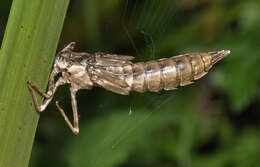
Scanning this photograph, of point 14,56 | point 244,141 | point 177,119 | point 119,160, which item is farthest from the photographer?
point 177,119

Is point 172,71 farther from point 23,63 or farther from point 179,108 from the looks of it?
point 179,108

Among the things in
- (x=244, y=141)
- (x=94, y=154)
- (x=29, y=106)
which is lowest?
(x=94, y=154)

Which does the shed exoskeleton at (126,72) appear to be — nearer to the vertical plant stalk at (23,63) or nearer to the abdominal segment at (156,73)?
the abdominal segment at (156,73)

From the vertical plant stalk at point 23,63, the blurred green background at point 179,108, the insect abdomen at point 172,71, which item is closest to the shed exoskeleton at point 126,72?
the insect abdomen at point 172,71

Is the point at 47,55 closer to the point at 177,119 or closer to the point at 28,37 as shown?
the point at 28,37

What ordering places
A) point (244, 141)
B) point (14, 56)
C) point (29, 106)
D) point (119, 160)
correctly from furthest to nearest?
point (244, 141)
point (119, 160)
point (29, 106)
point (14, 56)

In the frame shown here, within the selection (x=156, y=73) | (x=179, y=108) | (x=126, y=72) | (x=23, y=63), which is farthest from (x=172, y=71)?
(x=179, y=108)

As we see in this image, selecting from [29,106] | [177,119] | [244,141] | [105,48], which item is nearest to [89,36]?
[105,48]
